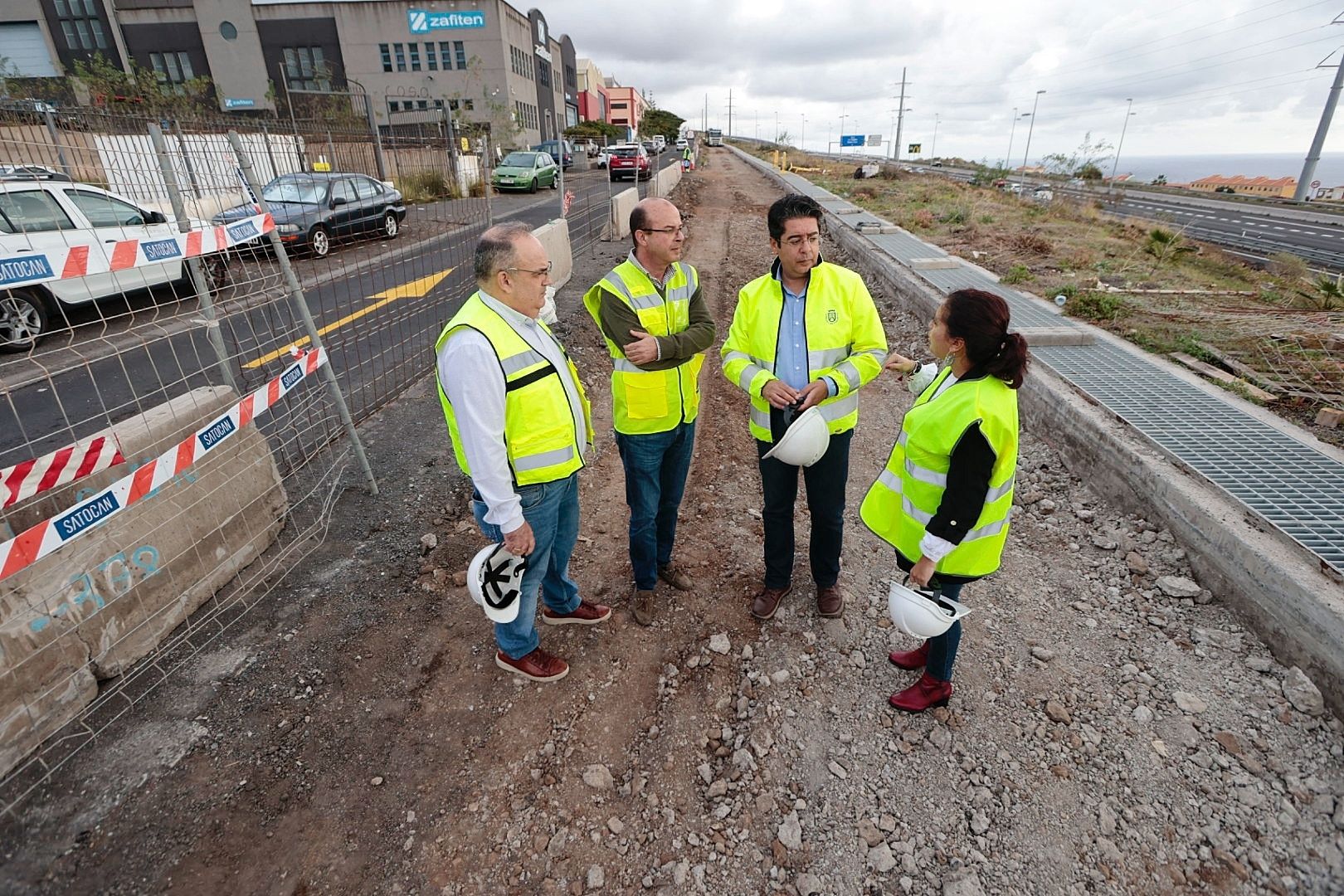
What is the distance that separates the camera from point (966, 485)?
215cm

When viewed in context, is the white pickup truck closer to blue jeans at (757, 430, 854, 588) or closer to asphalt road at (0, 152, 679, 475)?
asphalt road at (0, 152, 679, 475)

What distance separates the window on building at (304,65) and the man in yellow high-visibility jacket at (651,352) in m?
55.0

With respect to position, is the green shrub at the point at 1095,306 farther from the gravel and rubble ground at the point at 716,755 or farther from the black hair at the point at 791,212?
the black hair at the point at 791,212

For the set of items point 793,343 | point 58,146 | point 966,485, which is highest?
point 58,146

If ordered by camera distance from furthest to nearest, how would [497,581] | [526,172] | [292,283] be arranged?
[526,172] → [292,283] → [497,581]

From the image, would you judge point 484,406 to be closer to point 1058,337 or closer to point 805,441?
point 805,441

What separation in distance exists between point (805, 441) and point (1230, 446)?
3171mm

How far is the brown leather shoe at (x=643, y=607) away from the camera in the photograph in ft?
10.8

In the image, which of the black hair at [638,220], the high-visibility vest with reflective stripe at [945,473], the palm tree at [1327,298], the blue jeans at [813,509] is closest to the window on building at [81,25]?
the black hair at [638,220]

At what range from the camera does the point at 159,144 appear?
322 centimetres

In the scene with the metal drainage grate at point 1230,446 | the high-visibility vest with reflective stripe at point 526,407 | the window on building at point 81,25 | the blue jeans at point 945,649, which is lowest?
the blue jeans at point 945,649

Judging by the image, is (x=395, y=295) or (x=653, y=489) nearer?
(x=653, y=489)

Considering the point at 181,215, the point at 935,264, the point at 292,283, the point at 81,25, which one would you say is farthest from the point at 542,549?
the point at 81,25

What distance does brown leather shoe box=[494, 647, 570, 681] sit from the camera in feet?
9.50
